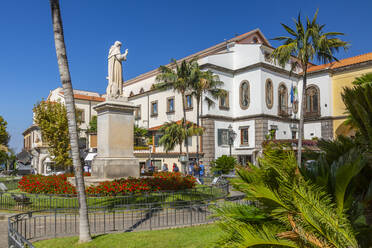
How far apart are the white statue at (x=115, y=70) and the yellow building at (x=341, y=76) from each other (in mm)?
28314

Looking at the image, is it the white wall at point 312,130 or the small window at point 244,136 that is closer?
the small window at point 244,136

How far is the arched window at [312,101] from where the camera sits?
39.2 m

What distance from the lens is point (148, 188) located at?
1298cm

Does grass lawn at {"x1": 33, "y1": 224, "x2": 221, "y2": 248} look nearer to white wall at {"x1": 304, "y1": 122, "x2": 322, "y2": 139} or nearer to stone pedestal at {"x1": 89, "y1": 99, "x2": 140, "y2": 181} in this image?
stone pedestal at {"x1": 89, "y1": 99, "x2": 140, "y2": 181}

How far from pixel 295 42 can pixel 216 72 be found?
53.6 ft

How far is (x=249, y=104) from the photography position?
35.4 metres

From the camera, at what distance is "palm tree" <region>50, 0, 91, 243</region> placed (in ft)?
24.6

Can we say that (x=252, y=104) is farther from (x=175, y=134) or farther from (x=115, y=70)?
(x=115, y=70)

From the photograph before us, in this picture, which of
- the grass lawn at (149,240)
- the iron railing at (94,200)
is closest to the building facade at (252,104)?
the iron railing at (94,200)

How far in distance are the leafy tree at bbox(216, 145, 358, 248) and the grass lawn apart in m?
2.89

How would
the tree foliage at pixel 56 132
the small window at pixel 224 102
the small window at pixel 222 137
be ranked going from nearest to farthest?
the tree foliage at pixel 56 132 < the small window at pixel 222 137 < the small window at pixel 224 102

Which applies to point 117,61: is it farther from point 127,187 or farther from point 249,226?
point 249,226

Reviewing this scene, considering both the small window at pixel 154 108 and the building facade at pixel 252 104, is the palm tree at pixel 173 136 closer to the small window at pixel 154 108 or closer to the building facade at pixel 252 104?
the building facade at pixel 252 104

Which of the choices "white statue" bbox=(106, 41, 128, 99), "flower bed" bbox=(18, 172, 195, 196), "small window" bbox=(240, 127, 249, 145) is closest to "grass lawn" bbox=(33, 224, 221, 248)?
"flower bed" bbox=(18, 172, 195, 196)
